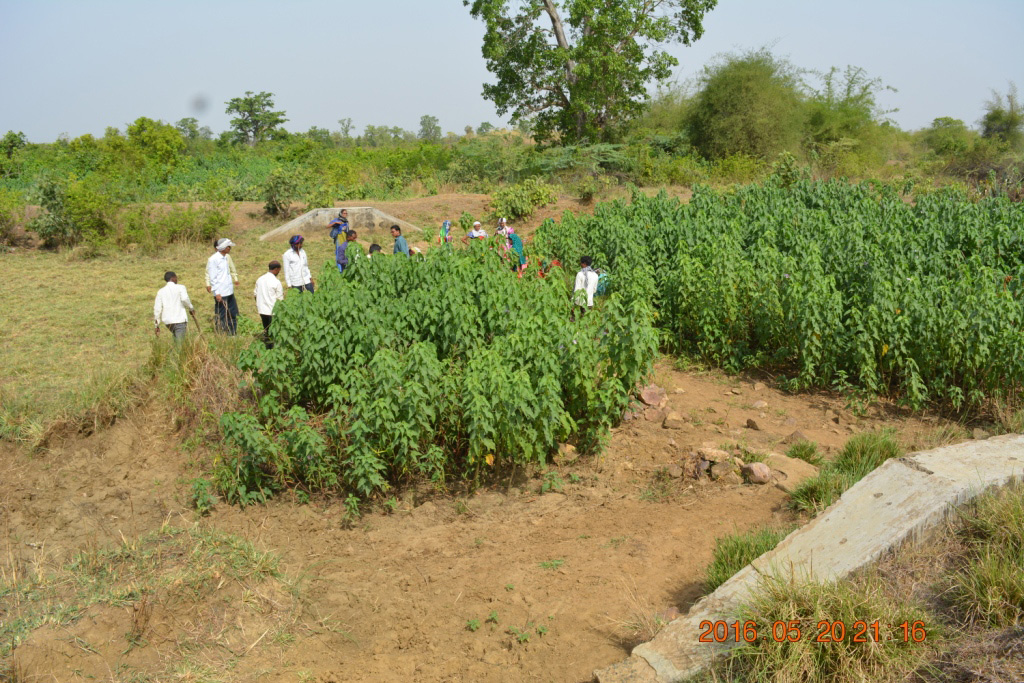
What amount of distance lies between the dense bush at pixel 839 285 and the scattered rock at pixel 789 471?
1.76 meters

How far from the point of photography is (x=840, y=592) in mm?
4027

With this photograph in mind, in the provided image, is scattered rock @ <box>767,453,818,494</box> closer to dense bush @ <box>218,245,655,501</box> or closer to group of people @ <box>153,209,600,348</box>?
dense bush @ <box>218,245,655,501</box>

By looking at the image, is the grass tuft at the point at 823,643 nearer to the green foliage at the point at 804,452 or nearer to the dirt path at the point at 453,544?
the dirt path at the point at 453,544

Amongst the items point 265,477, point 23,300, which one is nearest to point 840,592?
point 265,477

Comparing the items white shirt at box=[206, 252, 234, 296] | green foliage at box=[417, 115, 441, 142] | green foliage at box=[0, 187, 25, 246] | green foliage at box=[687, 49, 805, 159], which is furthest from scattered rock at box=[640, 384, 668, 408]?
green foliage at box=[417, 115, 441, 142]

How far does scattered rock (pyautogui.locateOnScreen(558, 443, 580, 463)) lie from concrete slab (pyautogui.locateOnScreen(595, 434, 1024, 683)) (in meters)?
2.48

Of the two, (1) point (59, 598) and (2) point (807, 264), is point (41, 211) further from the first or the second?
(2) point (807, 264)

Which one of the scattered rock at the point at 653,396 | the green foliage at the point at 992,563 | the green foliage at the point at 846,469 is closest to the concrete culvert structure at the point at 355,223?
the scattered rock at the point at 653,396

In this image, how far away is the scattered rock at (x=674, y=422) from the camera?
767 centimetres

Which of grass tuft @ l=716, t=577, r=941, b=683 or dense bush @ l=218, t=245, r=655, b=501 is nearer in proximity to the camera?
grass tuft @ l=716, t=577, r=941, b=683

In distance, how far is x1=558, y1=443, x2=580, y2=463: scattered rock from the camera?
714 cm

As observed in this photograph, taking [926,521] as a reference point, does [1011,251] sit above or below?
above

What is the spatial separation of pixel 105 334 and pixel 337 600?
617 cm

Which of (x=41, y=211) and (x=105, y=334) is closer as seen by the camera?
(x=105, y=334)
